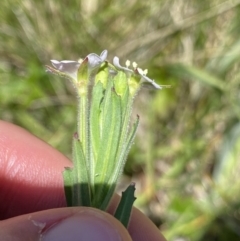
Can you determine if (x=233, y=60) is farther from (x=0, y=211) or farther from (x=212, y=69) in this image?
(x=0, y=211)

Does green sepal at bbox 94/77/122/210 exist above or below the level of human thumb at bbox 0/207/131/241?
above

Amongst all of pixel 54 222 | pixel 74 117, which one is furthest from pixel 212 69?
pixel 54 222

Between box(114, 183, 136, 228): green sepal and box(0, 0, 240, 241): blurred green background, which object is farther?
box(0, 0, 240, 241): blurred green background

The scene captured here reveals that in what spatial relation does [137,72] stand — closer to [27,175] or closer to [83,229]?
[83,229]

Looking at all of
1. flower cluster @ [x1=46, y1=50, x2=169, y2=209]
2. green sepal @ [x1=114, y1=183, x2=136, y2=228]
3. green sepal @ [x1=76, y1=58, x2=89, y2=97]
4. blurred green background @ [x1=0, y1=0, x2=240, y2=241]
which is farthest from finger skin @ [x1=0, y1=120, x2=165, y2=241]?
green sepal @ [x1=76, y1=58, x2=89, y2=97]

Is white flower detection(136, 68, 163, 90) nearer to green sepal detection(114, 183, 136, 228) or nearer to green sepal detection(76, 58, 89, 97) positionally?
green sepal detection(76, 58, 89, 97)

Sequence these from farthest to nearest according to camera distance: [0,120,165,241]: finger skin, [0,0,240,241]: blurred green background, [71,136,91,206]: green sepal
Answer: [0,0,240,241]: blurred green background, [0,120,165,241]: finger skin, [71,136,91,206]: green sepal
